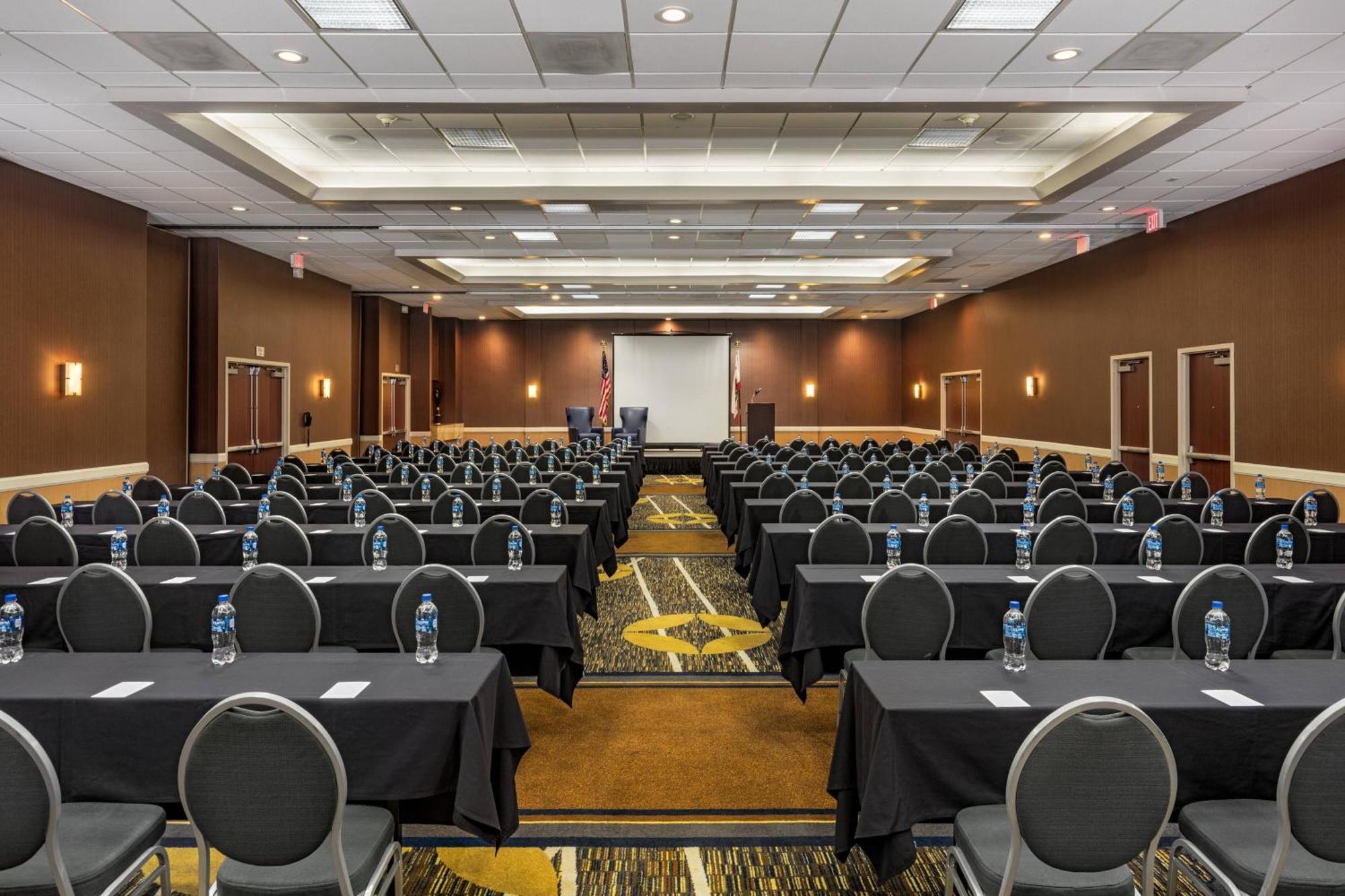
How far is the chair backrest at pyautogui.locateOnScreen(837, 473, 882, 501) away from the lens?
9586 millimetres

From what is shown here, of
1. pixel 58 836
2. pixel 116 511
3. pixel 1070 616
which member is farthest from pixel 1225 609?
pixel 116 511

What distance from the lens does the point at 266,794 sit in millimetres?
2355

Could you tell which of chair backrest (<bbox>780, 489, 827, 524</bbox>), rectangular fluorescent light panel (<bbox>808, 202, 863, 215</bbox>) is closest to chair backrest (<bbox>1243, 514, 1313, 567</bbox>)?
chair backrest (<bbox>780, 489, 827, 524</bbox>)

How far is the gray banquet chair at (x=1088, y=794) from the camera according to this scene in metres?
2.30

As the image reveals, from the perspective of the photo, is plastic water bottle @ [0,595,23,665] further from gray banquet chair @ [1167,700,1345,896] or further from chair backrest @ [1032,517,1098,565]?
chair backrest @ [1032,517,1098,565]

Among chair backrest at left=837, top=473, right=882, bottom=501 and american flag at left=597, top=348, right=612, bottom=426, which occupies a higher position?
american flag at left=597, top=348, right=612, bottom=426

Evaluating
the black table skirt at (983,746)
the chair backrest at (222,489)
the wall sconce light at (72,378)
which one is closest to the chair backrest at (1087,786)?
the black table skirt at (983,746)

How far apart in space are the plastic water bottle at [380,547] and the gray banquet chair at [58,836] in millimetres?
2881

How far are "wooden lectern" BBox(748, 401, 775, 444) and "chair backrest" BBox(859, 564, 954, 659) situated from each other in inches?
801

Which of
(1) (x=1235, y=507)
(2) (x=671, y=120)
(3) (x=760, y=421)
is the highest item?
(2) (x=671, y=120)

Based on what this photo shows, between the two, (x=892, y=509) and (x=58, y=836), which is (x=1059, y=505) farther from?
(x=58, y=836)

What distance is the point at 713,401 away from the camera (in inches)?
1002

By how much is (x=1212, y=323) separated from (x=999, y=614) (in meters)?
8.55

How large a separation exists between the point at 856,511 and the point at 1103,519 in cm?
232
